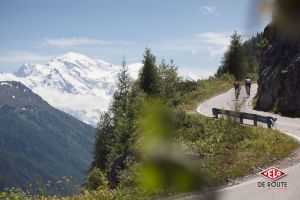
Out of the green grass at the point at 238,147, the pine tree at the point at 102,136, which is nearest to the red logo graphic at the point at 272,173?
the green grass at the point at 238,147

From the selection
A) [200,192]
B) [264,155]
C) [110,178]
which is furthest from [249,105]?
[200,192]

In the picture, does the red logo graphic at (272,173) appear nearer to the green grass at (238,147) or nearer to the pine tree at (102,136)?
the green grass at (238,147)

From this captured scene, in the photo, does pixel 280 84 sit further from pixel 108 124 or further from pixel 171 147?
pixel 108 124

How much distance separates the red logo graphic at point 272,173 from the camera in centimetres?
1797

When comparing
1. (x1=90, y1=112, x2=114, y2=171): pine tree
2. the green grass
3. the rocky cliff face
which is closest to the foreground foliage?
the green grass

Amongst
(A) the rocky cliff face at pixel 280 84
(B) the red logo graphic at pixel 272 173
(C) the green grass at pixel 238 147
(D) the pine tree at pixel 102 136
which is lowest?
(D) the pine tree at pixel 102 136

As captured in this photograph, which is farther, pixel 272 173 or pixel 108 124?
pixel 108 124

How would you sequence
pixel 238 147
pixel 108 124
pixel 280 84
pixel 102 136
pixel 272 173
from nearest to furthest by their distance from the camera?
pixel 272 173, pixel 238 147, pixel 280 84, pixel 102 136, pixel 108 124

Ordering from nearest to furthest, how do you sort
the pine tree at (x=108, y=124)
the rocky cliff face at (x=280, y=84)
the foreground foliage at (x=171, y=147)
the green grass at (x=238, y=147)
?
the foreground foliage at (x=171, y=147) → the green grass at (x=238, y=147) → the rocky cliff face at (x=280, y=84) → the pine tree at (x=108, y=124)

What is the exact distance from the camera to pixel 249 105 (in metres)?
45.2

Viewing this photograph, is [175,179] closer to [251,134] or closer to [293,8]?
[293,8]

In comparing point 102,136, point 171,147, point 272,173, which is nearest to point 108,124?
point 102,136

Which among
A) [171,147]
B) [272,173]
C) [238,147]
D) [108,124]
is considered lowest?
[108,124]

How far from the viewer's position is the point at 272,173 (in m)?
19.0
